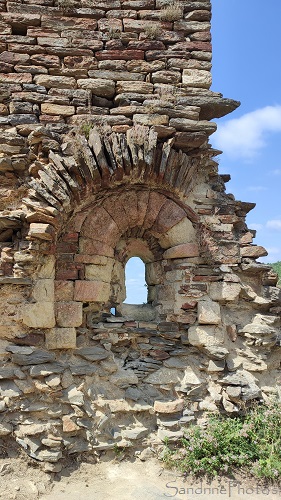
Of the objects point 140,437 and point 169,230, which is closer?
point 140,437

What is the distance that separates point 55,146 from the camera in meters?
4.34

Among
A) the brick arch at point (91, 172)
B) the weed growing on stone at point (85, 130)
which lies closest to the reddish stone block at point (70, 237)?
the brick arch at point (91, 172)

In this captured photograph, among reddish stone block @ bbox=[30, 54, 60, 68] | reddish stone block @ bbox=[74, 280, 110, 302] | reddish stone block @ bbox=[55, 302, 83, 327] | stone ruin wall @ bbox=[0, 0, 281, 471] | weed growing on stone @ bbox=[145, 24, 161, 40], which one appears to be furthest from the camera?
weed growing on stone @ bbox=[145, 24, 161, 40]

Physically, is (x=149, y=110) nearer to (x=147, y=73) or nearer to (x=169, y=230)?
(x=147, y=73)

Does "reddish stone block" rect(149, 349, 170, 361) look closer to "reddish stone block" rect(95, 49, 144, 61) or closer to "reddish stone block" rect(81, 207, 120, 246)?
"reddish stone block" rect(81, 207, 120, 246)

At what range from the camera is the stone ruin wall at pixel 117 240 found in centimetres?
414

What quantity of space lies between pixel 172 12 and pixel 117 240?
10.3 ft

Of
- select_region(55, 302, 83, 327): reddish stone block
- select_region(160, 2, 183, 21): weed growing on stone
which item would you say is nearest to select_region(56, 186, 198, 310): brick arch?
select_region(55, 302, 83, 327): reddish stone block

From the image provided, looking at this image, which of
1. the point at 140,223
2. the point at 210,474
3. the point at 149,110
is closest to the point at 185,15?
the point at 149,110

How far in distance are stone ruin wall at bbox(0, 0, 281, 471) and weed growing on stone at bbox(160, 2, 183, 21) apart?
2cm

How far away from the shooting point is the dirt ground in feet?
Result: 11.9

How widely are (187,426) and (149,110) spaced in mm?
3897

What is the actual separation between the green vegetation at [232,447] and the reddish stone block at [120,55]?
182 inches

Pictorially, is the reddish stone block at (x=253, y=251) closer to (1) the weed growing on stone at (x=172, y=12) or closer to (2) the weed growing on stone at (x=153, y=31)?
(2) the weed growing on stone at (x=153, y=31)
